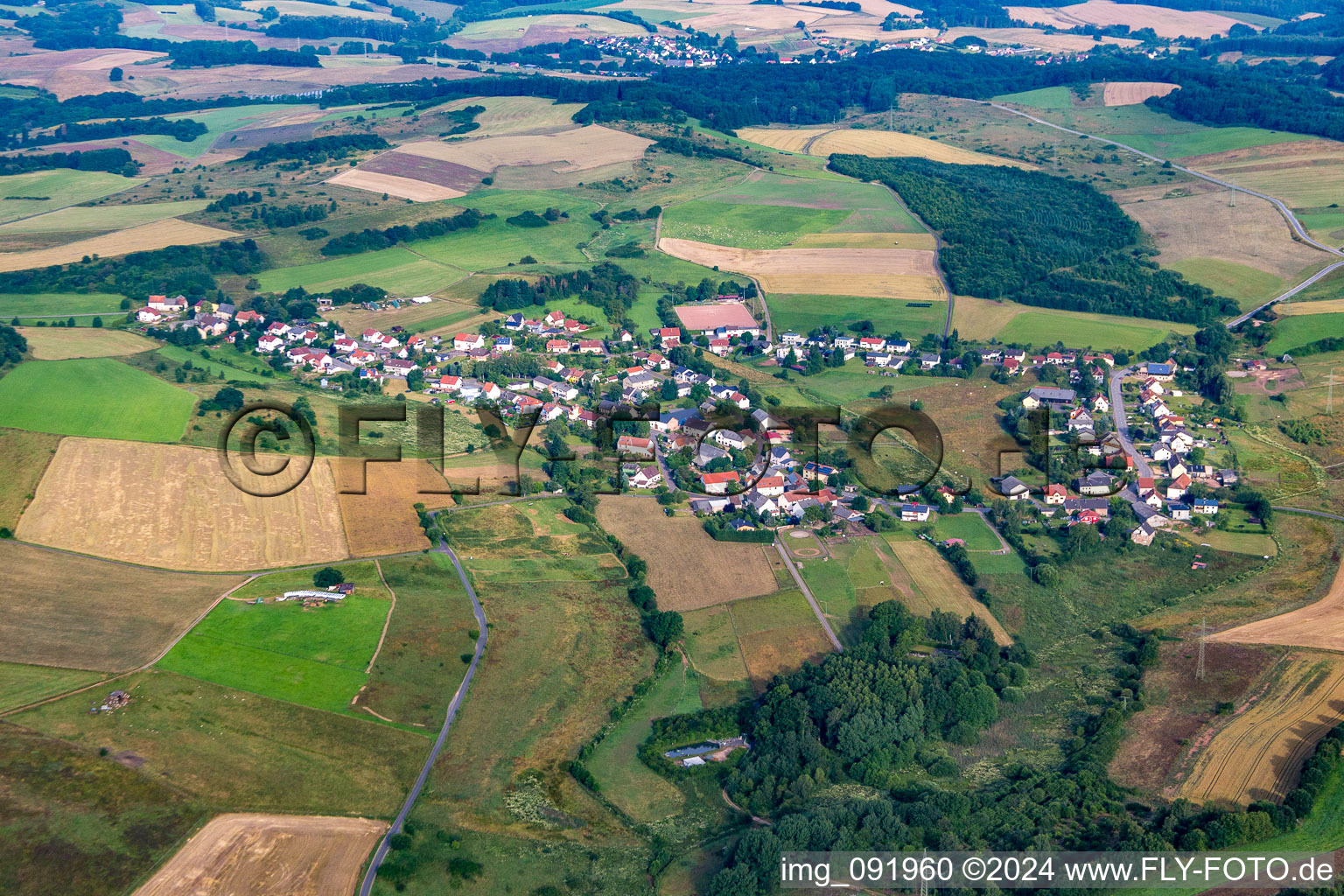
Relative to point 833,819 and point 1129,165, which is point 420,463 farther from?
point 1129,165

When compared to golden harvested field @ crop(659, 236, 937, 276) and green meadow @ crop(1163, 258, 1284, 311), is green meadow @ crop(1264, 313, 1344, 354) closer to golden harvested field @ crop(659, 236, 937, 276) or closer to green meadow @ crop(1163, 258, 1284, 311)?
green meadow @ crop(1163, 258, 1284, 311)

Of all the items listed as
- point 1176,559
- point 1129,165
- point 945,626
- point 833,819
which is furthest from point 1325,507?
point 1129,165

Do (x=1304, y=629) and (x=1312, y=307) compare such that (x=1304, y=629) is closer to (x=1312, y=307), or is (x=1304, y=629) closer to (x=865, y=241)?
(x=1312, y=307)

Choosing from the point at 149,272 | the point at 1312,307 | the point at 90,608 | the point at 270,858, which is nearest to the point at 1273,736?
the point at 270,858

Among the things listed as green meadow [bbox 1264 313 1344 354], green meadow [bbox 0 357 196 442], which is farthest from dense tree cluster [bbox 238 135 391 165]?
green meadow [bbox 1264 313 1344 354]

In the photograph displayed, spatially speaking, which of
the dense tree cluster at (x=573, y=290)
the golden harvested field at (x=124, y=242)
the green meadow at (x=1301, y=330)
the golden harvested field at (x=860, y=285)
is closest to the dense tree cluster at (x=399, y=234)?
the golden harvested field at (x=124, y=242)

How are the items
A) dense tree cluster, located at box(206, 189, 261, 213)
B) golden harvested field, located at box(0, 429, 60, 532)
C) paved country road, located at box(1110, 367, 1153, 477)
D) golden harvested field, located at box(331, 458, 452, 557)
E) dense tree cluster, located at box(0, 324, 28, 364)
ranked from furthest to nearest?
dense tree cluster, located at box(206, 189, 261, 213)
dense tree cluster, located at box(0, 324, 28, 364)
paved country road, located at box(1110, 367, 1153, 477)
golden harvested field, located at box(331, 458, 452, 557)
golden harvested field, located at box(0, 429, 60, 532)
